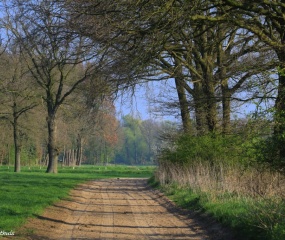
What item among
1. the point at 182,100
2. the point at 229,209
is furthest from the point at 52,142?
the point at 229,209

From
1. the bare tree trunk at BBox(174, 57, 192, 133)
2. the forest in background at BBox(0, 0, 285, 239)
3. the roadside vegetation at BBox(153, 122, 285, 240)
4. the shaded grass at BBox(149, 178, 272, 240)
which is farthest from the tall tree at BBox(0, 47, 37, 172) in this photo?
the shaded grass at BBox(149, 178, 272, 240)

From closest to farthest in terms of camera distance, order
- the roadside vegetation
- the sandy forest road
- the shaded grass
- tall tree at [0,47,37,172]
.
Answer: the shaded grass, the roadside vegetation, the sandy forest road, tall tree at [0,47,37,172]

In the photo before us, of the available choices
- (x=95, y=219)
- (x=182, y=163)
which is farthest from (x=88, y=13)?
(x=182, y=163)

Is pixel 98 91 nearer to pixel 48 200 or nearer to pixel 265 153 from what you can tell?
pixel 48 200

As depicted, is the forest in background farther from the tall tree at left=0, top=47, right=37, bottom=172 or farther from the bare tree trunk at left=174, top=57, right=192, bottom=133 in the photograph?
the tall tree at left=0, top=47, right=37, bottom=172

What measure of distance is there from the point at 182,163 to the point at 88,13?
11.6 meters

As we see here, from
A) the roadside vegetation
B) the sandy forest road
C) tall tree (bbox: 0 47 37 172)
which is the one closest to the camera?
the roadside vegetation

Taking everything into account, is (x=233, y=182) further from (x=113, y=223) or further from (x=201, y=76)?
(x=201, y=76)

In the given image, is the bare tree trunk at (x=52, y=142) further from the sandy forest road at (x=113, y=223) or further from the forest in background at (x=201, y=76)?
the sandy forest road at (x=113, y=223)

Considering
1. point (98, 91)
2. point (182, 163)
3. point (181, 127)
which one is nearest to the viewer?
point (98, 91)

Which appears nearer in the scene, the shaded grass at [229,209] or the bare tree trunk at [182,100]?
the shaded grass at [229,209]

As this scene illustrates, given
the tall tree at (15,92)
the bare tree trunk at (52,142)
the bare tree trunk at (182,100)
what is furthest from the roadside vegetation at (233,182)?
the tall tree at (15,92)

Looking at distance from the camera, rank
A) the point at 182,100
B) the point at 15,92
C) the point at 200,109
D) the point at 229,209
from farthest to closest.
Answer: the point at 15,92 → the point at 182,100 → the point at 200,109 → the point at 229,209

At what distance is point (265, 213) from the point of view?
8.88m
